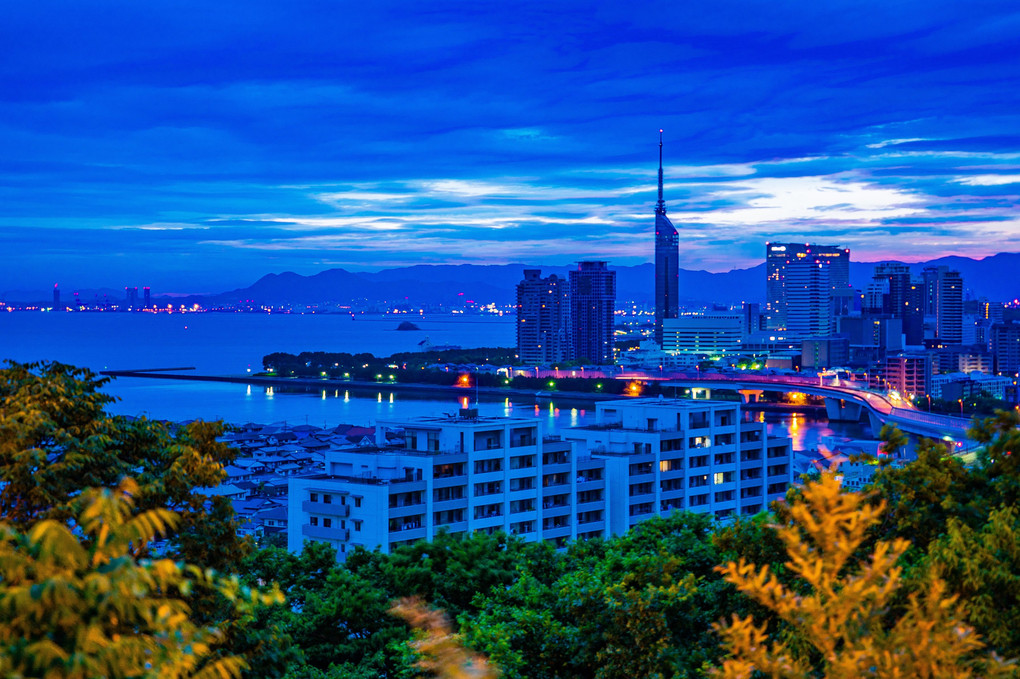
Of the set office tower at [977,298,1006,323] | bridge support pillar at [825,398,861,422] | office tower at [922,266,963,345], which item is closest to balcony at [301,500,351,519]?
bridge support pillar at [825,398,861,422]

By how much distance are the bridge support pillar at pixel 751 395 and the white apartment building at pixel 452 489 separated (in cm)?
3314

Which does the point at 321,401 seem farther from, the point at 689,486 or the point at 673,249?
the point at 673,249

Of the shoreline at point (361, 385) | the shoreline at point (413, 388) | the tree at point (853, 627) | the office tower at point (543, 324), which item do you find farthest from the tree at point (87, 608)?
the office tower at point (543, 324)

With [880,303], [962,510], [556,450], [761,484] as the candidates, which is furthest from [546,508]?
[880,303]

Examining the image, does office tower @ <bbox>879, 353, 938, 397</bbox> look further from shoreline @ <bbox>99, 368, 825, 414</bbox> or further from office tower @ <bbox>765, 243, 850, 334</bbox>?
office tower @ <bbox>765, 243, 850, 334</bbox>

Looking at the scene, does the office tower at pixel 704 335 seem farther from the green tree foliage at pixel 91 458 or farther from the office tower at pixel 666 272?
the green tree foliage at pixel 91 458

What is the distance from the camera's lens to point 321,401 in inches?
1699

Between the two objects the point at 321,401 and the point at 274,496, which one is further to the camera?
the point at 321,401

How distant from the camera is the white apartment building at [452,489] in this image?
10797mm

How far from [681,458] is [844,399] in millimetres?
26744

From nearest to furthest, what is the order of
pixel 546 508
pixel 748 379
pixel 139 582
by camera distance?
pixel 139 582
pixel 546 508
pixel 748 379

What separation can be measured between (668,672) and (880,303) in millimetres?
100016

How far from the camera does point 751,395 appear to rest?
152ft

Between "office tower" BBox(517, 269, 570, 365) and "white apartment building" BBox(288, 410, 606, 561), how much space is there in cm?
5475
